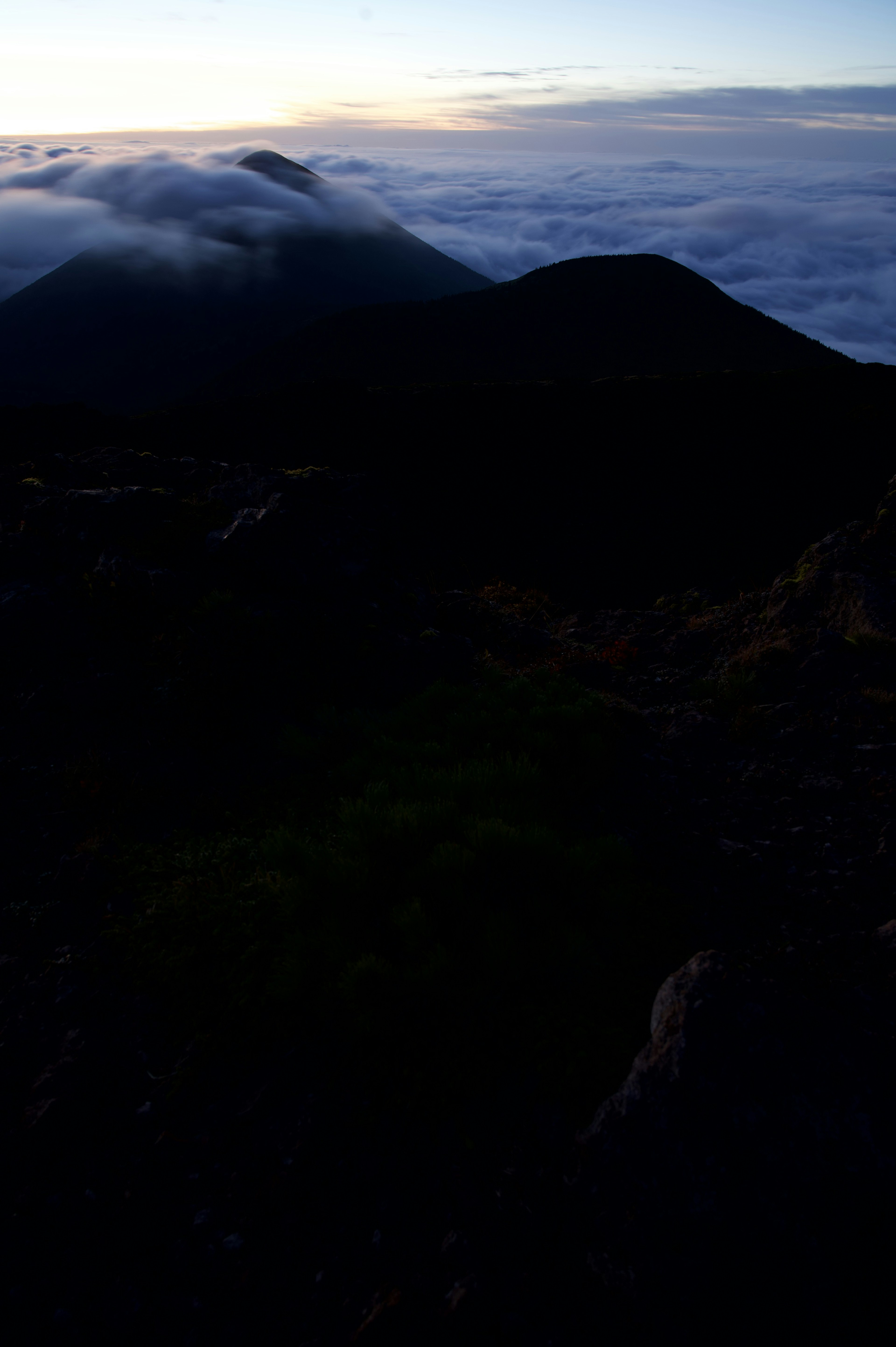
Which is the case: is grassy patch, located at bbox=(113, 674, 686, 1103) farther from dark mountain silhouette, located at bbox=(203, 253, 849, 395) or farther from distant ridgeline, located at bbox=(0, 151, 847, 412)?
dark mountain silhouette, located at bbox=(203, 253, 849, 395)

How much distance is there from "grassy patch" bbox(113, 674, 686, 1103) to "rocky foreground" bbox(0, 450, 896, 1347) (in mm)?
231

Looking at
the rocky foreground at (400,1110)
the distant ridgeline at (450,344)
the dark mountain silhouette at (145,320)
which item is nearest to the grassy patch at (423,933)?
the rocky foreground at (400,1110)

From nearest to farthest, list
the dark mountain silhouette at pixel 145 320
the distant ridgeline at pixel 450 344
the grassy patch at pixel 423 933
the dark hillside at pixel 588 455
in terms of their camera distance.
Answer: the grassy patch at pixel 423 933 → the dark hillside at pixel 588 455 → the distant ridgeline at pixel 450 344 → the dark mountain silhouette at pixel 145 320

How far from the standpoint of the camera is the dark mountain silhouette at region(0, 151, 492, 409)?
13325 cm

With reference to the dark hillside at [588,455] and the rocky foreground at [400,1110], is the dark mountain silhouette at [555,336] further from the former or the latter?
the rocky foreground at [400,1110]

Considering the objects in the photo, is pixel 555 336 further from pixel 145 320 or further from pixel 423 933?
pixel 145 320

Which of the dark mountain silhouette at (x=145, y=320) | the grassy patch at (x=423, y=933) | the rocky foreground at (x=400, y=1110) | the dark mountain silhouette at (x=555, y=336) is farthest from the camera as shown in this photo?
the dark mountain silhouette at (x=145, y=320)

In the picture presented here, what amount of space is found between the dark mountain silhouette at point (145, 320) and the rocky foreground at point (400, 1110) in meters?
126

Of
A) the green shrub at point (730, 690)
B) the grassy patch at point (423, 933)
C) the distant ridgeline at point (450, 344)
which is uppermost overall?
the distant ridgeline at point (450, 344)

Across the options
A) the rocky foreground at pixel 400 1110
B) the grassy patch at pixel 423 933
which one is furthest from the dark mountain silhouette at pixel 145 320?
the grassy patch at pixel 423 933

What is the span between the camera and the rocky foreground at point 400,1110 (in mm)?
3000

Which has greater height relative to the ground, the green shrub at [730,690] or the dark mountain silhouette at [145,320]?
the dark mountain silhouette at [145,320]

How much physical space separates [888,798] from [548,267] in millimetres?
A: 113240

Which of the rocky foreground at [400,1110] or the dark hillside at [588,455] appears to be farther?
the dark hillside at [588,455]
